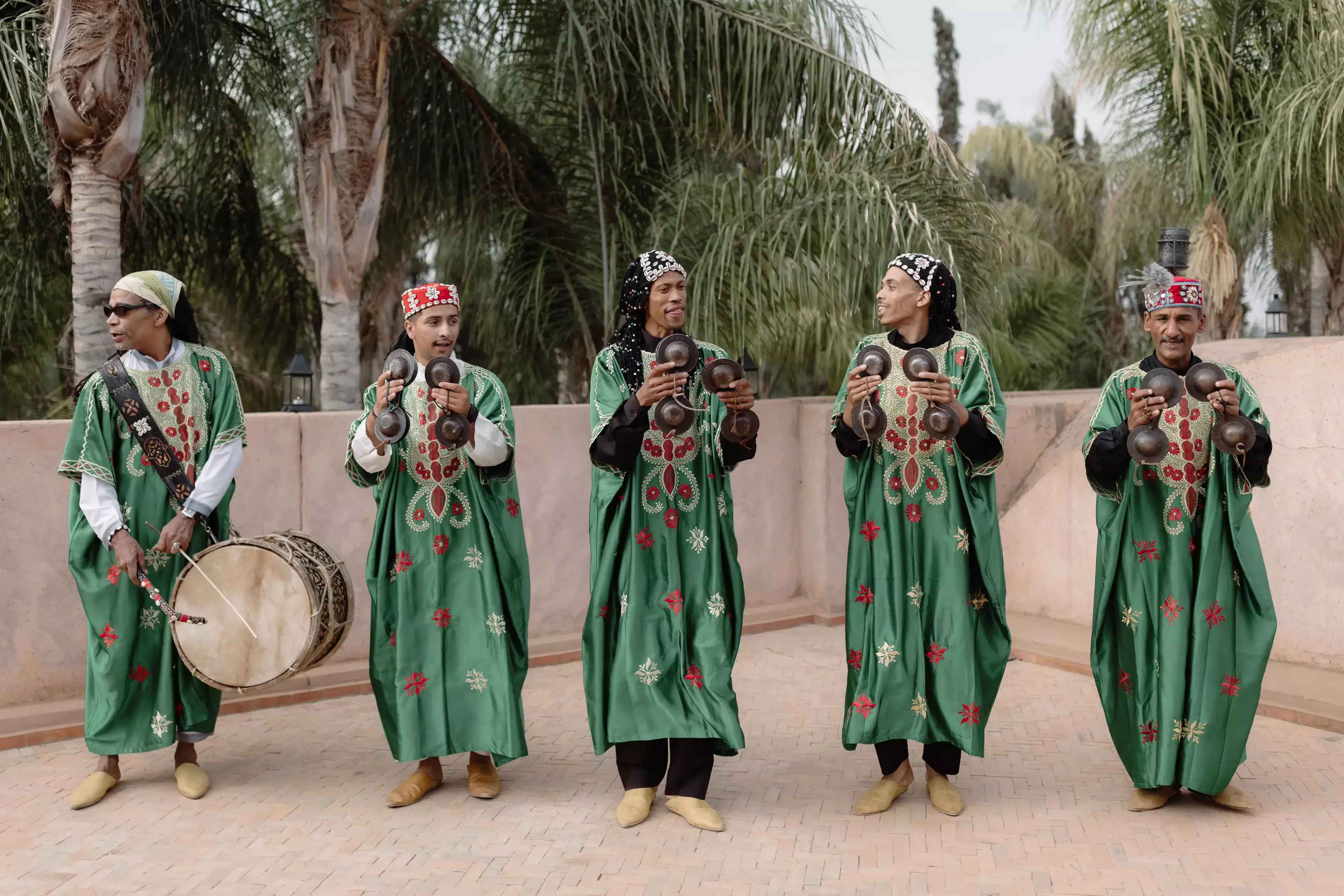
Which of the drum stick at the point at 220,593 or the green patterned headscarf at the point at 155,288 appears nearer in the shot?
the drum stick at the point at 220,593

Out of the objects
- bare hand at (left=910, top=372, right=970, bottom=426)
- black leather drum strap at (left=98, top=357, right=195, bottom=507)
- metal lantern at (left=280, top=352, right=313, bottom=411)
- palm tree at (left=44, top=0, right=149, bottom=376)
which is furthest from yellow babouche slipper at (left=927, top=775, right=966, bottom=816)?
metal lantern at (left=280, top=352, right=313, bottom=411)

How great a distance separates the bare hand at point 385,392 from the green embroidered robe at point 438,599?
0.27m

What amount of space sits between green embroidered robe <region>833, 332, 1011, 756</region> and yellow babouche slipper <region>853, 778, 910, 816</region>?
0.58 ft

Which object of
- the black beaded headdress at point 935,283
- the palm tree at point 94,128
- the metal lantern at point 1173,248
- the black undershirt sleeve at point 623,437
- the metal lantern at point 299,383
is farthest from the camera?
the metal lantern at point 299,383

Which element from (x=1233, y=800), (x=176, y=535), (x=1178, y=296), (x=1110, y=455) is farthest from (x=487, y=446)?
(x=1233, y=800)

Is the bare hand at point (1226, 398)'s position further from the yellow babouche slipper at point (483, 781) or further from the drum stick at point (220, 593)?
the drum stick at point (220, 593)

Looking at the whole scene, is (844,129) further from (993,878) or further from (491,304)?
(993,878)

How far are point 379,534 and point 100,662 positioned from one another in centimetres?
114

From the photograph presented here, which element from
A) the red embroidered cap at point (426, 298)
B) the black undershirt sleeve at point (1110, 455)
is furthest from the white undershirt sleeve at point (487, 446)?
the black undershirt sleeve at point (1110, 455)

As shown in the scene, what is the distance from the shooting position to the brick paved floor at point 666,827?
12.7 ft

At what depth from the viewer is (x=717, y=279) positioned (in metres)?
8.40

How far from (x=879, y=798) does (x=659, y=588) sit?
3.54 ft

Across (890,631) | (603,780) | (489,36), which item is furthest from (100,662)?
(489,36)

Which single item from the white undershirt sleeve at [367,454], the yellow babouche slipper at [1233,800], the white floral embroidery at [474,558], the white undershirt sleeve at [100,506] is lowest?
the yellow babouche slipper at [1233,800]
